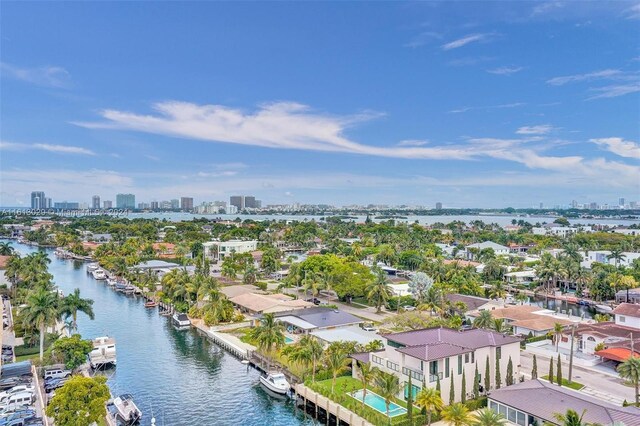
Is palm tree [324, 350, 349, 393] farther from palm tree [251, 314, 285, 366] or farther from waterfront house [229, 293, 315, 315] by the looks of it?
waterfront house [229, 293, 315, 315]

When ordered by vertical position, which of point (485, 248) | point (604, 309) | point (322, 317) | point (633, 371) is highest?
point (485, 248)

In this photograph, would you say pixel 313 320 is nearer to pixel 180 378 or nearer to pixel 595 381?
pixel 180 378

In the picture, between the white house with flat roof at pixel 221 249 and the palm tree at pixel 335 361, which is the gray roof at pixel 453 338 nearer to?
the palm tree at pixel 335 361

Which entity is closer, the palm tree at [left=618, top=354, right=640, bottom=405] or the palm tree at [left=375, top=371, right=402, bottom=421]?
the palm tree at [left=375, top=371, right=402, bottom=421]

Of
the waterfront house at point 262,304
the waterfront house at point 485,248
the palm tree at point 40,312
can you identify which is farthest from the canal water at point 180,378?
the waterfront house at point 485,248

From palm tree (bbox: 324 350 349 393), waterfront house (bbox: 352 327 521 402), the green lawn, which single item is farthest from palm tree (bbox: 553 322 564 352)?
palm tree (bbox: 324 350 349 393)

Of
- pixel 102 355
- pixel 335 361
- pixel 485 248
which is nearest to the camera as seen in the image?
pixel 335 361

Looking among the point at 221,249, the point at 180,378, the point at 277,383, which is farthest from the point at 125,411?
the point at 221,249
